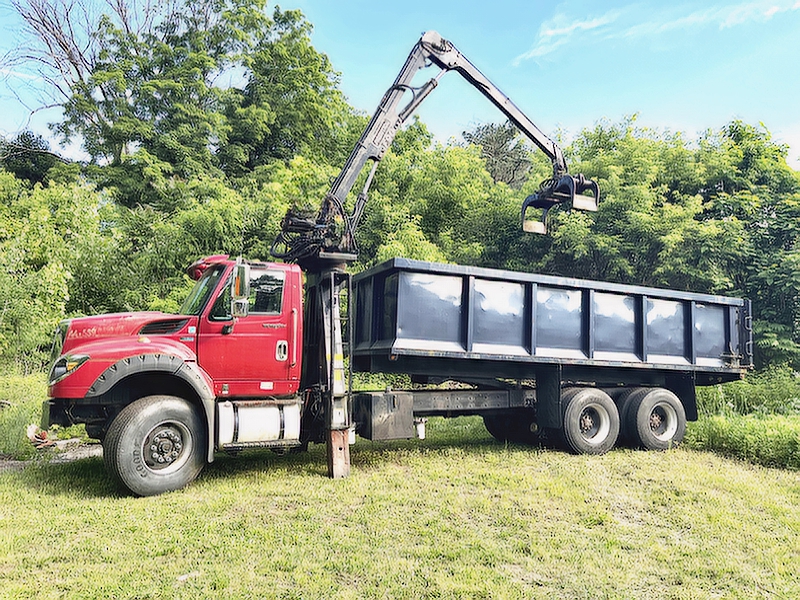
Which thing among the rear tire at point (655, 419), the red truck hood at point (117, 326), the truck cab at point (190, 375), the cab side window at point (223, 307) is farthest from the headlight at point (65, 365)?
the rear tire at point (655, 419)

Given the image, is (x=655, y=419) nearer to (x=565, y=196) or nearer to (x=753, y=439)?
(x=753, y=439)

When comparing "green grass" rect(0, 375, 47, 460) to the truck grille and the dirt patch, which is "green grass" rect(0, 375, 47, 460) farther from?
the truck grille

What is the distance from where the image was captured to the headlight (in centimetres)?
616

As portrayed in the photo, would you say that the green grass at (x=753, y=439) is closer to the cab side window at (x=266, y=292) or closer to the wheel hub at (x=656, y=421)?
the wheel hub at (x=656, y=421)

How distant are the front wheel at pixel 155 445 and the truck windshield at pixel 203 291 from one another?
104 cm

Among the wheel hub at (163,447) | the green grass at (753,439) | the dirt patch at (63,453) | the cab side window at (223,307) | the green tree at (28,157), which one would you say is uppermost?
the green tree at (28,157)

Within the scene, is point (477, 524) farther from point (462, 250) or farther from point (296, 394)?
point (462, 250)

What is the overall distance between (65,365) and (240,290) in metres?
1.86

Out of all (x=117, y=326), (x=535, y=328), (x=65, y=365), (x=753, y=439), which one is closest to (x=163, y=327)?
(x=117, y=326)

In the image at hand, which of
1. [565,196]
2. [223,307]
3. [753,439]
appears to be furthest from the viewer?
[565,196]

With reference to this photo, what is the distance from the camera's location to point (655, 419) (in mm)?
9438

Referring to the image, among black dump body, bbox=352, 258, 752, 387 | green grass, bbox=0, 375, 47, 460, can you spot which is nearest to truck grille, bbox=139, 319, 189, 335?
black dump body, bbox=352, 258, 752, 387

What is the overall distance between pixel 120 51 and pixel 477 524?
2408cm

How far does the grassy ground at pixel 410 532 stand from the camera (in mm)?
4090
